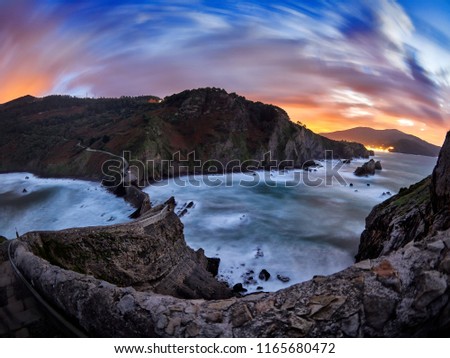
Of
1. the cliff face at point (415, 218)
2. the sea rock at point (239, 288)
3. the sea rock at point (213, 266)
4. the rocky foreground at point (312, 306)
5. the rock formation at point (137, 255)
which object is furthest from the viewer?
the sea rock at point (213, 266)

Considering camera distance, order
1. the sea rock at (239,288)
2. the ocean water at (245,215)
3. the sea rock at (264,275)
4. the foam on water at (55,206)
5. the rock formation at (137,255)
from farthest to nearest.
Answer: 1. the foam on water at (55,206)
2. the ocean water at (245,215)
3. the sea rock at (264,275)
4. the sea rock at (239,288)
5. the rock formation at (137,255)

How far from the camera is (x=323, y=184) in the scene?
166 feet

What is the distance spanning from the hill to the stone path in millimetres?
39754

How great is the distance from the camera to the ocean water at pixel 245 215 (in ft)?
58.5

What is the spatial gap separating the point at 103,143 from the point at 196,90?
3220 centimetres

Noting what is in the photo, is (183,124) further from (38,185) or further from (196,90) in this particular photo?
(38,185)

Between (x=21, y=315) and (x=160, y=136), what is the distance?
54347 mm

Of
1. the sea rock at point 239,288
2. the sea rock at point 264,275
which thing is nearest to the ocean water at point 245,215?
the sea rock at point 264,275

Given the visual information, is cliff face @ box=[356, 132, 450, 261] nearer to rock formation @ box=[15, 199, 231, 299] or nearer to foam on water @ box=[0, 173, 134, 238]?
rock formation @ box=[15, 199, 231, 299]

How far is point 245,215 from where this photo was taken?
28641 millimetres

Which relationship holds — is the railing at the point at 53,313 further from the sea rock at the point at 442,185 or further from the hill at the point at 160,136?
the hill at the point at 160,136

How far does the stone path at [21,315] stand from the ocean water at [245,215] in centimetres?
1029

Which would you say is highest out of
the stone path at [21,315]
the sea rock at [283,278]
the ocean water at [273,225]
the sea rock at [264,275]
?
the stone path at [21,315]

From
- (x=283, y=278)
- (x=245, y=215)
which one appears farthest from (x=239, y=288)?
(x=245, y=215)
